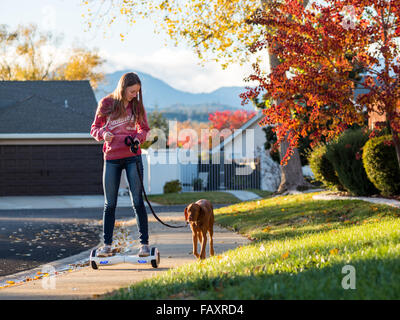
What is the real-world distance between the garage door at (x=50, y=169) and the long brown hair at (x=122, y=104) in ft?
67.1

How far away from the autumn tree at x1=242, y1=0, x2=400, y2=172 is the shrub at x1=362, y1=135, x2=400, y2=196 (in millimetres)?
1121

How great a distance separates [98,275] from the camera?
706 cm

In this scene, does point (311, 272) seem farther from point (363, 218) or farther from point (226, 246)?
point (363, 218)

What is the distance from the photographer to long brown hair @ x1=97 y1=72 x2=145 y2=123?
22.8 ft

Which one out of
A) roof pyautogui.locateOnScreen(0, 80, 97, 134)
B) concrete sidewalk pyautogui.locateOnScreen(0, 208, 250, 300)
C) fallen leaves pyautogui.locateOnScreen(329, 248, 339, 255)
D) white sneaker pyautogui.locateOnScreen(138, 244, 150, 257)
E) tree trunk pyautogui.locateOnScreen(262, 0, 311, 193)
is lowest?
concrete sidewalk pyautogui.locateOnScreen(0, 208, 250, 300)

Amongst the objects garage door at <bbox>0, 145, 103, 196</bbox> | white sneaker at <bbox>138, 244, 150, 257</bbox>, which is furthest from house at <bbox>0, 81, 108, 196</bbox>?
white sneaker at <bbox>138, 244, 150, 257</bbox>

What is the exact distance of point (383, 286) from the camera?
176 inches

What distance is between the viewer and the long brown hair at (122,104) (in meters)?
6.95

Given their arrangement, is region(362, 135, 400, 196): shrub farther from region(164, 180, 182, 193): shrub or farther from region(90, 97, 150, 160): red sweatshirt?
region(164, 180, 182, 193): shrub

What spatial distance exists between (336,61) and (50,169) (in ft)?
63.7

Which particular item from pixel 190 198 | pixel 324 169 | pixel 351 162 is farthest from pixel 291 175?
Result: pixel 351 162

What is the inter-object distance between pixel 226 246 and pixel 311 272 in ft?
14.7

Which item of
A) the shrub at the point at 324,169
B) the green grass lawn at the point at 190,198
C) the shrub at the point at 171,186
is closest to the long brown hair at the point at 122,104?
the shrub at the point at 324,169
